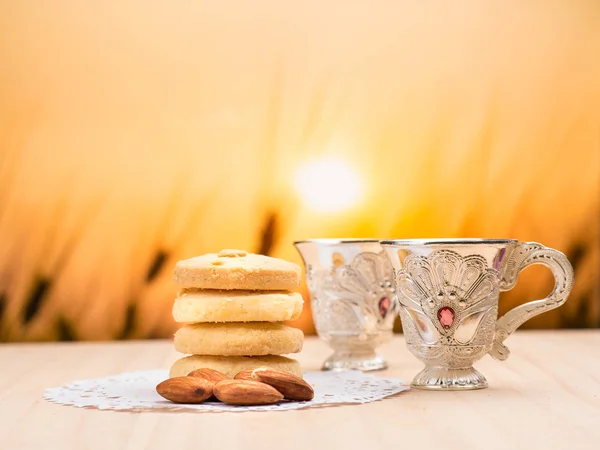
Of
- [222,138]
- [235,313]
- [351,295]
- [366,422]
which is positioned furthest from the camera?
[222,138]

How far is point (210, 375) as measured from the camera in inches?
43.8

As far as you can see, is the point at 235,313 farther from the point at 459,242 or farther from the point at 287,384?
the point at 459,242

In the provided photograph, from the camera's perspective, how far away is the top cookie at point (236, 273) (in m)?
1.17

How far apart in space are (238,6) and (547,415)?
4.25 ft

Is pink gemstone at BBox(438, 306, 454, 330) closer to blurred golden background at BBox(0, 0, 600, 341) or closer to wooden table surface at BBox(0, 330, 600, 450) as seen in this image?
wooden table surface at BBox(0, 330, 600, 450)

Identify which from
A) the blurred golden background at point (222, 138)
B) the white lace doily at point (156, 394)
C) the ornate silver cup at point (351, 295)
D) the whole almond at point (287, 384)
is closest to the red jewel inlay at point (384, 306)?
the ornate silver cup at point (351, 295)

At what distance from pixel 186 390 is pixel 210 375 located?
2.1 inches

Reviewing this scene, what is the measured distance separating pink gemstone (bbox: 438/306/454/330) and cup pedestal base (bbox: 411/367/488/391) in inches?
2.6

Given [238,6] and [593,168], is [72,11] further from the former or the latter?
[593,168]

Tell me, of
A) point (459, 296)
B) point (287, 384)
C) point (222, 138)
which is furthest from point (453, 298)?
point (222, 138)

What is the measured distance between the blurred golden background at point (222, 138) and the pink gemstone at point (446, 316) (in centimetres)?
92

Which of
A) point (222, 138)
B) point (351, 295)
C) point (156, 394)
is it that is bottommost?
point (156, 394)

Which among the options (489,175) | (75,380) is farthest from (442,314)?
(489,175)

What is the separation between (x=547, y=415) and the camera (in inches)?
39.5
